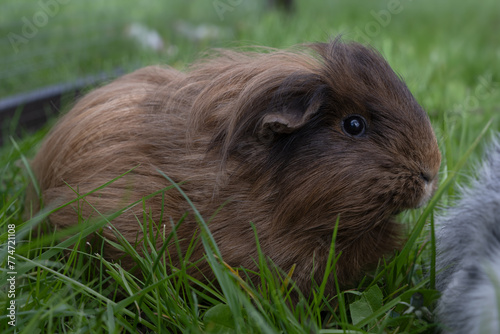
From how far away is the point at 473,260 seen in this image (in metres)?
1.37

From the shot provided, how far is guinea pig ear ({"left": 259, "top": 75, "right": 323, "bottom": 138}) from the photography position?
158 centimetres

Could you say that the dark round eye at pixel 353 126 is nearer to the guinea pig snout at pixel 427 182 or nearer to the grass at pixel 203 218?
the guinea pig snout at pixel 427 182

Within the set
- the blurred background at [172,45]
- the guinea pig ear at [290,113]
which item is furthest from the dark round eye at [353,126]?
the blurred background at [172,45]

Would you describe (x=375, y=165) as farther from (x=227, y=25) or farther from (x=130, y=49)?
(x=227, y=25)

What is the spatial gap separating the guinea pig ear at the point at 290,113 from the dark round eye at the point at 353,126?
0.39 ft

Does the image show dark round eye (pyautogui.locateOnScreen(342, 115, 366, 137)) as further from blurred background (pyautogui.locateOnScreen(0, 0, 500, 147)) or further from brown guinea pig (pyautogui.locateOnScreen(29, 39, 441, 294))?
blurred background (pyautogui.locateOnScreen(0, 0, 500, 147))

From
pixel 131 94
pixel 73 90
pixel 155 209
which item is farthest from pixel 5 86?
pixel 155 209

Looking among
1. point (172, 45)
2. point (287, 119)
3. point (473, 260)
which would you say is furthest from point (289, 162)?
point (172, 45)

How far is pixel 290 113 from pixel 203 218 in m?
0.45

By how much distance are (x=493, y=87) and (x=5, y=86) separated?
3678 millimetres

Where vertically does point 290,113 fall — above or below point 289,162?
above

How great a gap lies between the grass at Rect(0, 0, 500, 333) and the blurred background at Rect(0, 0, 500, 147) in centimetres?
2

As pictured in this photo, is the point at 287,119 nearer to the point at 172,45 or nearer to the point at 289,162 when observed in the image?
the point at 289,162

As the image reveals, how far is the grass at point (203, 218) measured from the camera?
1.46 m
